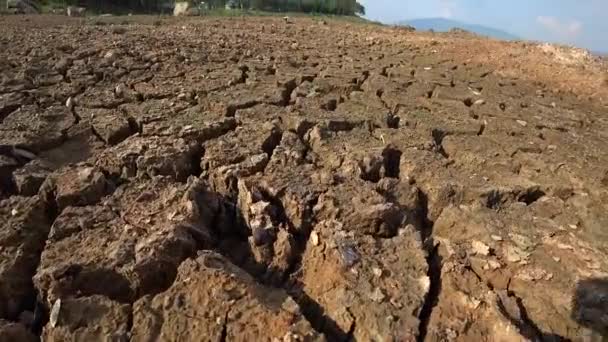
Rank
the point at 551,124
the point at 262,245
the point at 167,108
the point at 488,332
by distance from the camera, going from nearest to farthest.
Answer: the point at 488,332
the point at 262,245
the point at 167,108
the point at 551,124

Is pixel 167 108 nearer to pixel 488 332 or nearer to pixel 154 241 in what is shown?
pixel 154 241

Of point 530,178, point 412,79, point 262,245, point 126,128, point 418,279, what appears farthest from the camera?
point 412,79

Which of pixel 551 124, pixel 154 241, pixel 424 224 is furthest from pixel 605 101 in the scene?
pixel 154 241

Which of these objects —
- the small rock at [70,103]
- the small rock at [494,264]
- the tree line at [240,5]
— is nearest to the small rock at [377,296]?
the small rock at [494,264]

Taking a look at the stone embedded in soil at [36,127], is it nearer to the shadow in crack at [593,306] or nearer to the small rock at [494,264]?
the small rock at [494,264]

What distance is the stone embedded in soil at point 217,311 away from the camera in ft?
5.31

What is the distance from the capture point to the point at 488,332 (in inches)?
66.3

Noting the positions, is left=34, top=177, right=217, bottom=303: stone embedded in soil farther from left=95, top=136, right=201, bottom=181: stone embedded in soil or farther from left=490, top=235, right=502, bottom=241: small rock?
left=490, top=235, right=502, bottom=241: small rock

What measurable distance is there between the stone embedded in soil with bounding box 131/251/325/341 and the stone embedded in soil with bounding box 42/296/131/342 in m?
0.04

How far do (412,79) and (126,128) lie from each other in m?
2.55

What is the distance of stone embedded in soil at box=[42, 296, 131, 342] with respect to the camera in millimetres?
1624

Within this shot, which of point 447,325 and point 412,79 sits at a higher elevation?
point 412,79

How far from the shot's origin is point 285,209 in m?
2.28

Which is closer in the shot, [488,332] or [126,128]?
[488,332]
